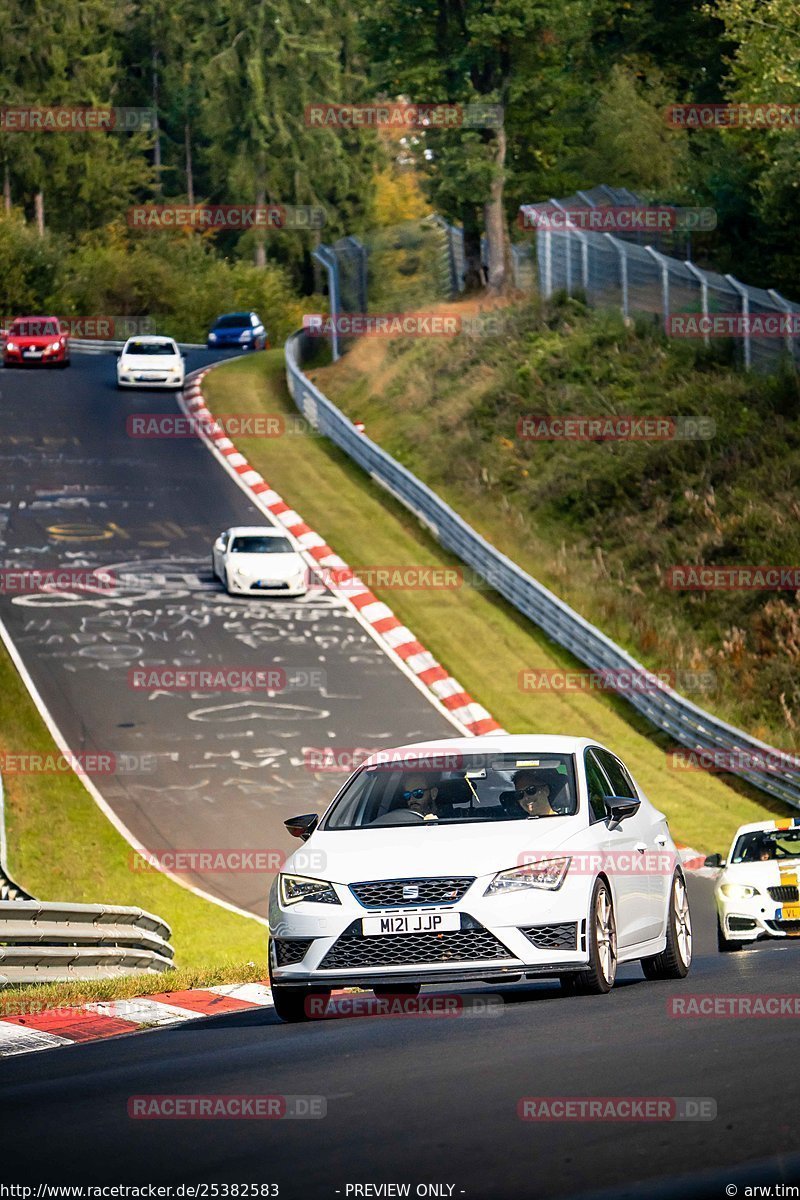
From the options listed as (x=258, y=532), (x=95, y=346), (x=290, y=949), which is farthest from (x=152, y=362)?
(x=290, y=949)

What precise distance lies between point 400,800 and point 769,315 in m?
29.0

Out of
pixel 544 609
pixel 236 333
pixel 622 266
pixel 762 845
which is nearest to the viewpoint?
pixel 762 845

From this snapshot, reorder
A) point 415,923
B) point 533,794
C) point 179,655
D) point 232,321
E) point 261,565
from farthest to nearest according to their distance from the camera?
1. point 232,321
2. point 261,565
3. point 179,655
4. point 533,794
5. point 415,923

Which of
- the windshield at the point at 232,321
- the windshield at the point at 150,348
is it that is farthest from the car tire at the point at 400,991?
the windshield at the point at 232,321

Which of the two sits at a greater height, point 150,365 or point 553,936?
point 553,936

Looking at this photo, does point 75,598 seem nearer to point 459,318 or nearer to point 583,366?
point 583,366

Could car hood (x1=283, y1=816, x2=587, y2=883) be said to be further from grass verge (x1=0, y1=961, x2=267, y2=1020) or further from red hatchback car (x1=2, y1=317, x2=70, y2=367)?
red hatchback car (x1=2, y1=317, x2=70, y2=367)

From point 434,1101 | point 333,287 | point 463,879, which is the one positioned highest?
point 434,1101

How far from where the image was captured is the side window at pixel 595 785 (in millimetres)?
10688

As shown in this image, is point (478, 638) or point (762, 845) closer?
point (762, 845)

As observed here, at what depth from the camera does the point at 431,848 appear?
9781 mm

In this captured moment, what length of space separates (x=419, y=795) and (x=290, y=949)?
137 cm

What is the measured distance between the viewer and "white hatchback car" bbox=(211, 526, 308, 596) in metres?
31.9

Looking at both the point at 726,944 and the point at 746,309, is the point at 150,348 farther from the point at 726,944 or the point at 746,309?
the point at 726,944
